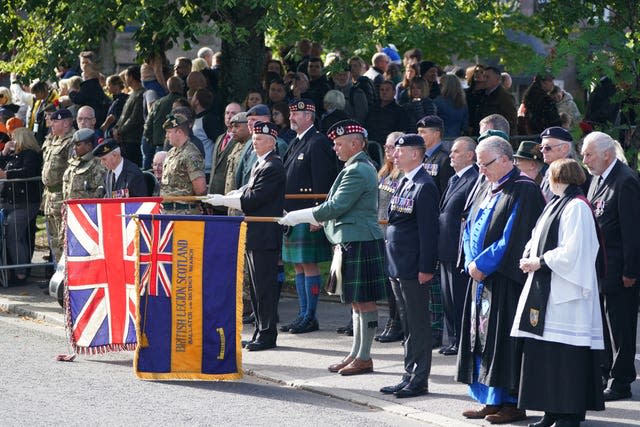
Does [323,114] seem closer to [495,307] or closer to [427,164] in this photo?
[427,164]

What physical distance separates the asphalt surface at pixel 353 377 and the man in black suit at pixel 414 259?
225 mm

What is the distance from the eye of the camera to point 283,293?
14836 mm

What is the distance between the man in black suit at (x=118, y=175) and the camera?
12058mm

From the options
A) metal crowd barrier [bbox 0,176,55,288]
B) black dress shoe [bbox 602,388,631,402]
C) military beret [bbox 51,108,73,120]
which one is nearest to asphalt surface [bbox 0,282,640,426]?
black dress shoe [bbox 602,388,631,402]

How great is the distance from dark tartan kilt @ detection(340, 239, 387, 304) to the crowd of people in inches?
0.5

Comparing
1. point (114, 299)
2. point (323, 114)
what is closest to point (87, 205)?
point (114, 299)

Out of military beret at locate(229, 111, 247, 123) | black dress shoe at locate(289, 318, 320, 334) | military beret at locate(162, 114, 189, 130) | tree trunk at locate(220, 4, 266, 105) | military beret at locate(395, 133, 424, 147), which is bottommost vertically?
black dress shoe at locate(289, 318, 320, 334)

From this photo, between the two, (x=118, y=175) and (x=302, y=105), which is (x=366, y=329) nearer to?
(x=302, y=105)

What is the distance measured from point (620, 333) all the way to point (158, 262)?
3673 mm

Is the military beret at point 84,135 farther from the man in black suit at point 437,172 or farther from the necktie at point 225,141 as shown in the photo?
the man in black suit at point 437,172

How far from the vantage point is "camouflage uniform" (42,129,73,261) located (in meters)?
14.6

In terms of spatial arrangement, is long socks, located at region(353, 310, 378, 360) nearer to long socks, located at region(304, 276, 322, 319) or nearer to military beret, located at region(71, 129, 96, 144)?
long socks, located at region(304, 276, 322, 319)

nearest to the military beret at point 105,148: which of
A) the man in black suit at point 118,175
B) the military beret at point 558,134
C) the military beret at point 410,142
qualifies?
the man in black suit at point 118,175

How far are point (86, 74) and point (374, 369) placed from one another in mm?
8770
